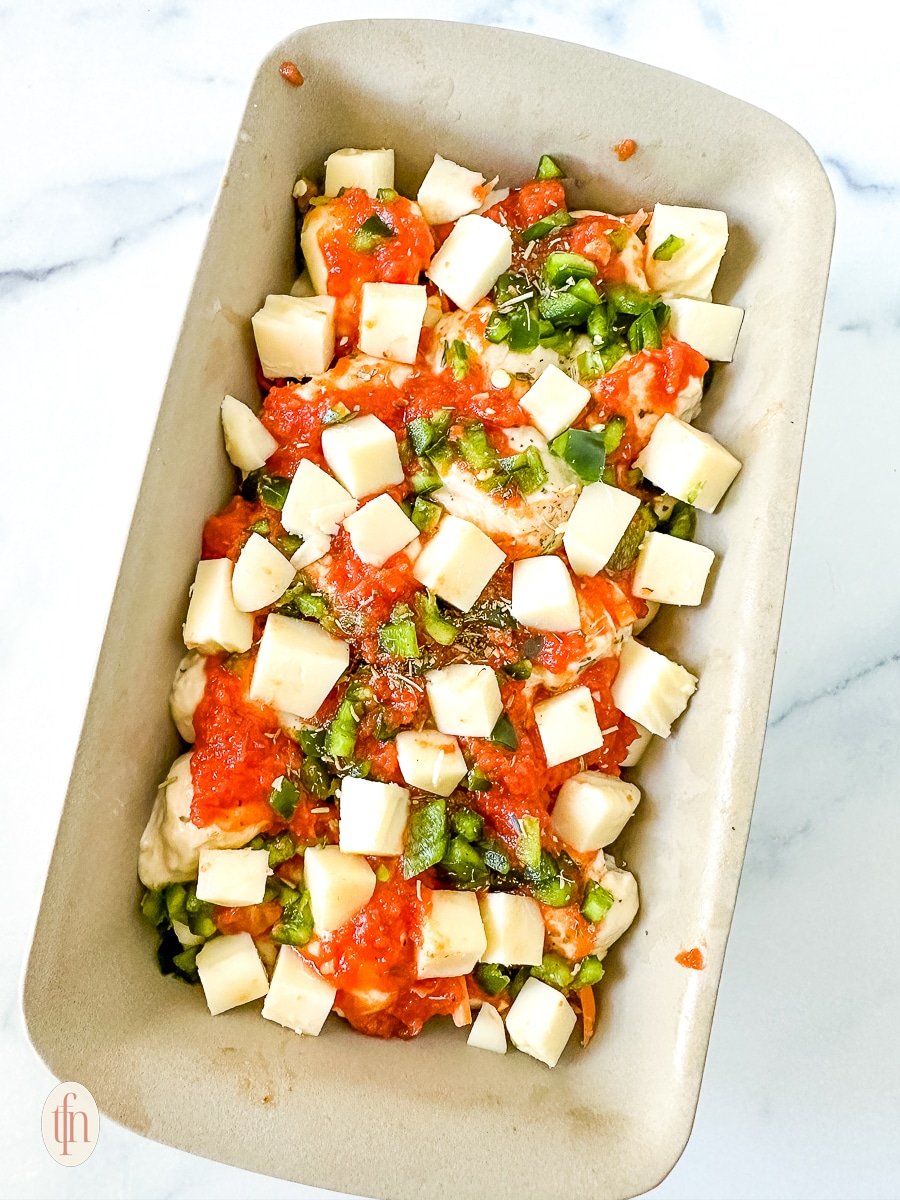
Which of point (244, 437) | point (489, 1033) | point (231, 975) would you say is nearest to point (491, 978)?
point (489, 1033)

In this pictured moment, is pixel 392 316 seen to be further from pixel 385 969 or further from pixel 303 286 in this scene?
pixel 385 969

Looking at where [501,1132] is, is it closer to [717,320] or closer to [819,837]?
[819,837]

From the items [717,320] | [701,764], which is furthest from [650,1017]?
[717,320]

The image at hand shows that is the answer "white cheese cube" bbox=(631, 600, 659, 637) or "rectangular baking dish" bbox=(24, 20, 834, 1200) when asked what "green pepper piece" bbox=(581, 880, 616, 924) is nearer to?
"rectangular baking dish" bbox=(24, 20, 834, 1200)

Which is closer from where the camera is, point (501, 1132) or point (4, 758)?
point (501, 1132)

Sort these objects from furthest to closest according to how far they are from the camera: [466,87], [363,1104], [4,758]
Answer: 1. [4,758]
2. [466,87]
3. [363,1104]

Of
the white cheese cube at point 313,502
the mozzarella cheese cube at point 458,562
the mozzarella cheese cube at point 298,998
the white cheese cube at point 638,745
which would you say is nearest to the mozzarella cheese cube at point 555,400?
the mozzarella cheese cube at point 458,562

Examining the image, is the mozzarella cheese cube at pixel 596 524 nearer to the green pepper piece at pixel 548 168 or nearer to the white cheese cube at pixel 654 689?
the white cheese cube at pixel 654 689
